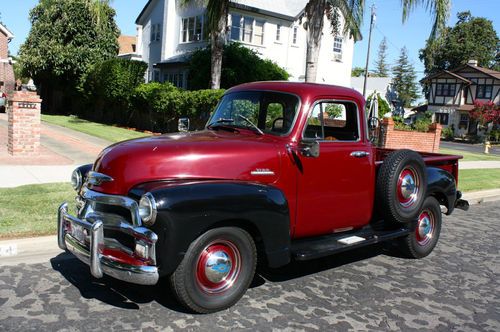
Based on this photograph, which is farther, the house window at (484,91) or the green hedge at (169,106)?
the house window at (484,91)

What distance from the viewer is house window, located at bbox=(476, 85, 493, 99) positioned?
53225 millimetres

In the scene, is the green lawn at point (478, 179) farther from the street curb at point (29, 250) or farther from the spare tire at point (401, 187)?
the street curb at point (29, 250)

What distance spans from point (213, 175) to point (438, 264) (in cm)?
349

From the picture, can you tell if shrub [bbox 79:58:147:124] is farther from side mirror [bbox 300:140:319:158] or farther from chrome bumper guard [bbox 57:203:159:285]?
chrome bumper guard [bbox 57:203:159:285]

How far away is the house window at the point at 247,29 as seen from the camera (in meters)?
Result: 29.2

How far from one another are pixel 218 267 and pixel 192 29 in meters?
28.3

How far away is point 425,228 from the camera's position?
6.38 metres

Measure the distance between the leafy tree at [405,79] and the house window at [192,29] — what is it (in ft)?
218

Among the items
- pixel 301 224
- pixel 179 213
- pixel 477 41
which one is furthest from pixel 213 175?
pixel 477 41

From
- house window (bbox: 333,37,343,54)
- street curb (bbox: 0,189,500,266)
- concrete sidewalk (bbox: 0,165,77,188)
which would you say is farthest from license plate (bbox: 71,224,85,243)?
house window (bbox: 333,37,343,54)

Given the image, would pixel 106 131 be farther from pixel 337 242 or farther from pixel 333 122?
pixel 337 242

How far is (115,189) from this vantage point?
4.15 meters

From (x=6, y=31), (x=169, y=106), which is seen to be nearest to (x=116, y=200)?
(x=169, y=106)

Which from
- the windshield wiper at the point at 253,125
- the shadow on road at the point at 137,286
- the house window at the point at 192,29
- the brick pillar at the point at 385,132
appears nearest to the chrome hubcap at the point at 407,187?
the shadow on road at the point at 137,286
